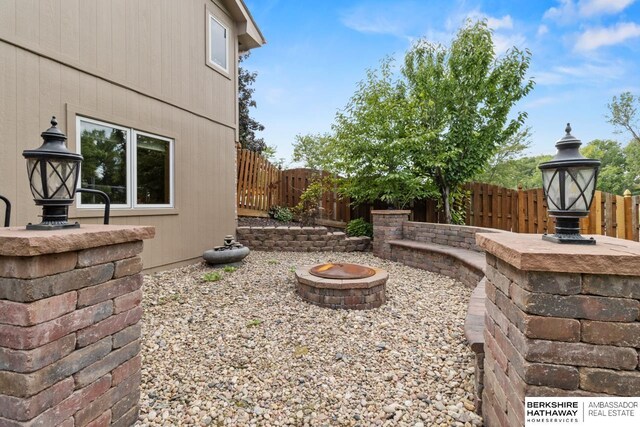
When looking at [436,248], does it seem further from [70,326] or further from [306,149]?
[306,149]

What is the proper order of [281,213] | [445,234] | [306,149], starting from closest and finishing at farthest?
[445,234]
[281,213]
[306,149]

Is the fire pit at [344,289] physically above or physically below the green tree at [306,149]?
below

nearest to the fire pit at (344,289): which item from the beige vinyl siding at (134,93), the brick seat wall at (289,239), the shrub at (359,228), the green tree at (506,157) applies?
the beige vinyl siding at (134,93)

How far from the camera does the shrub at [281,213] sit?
29.3ft

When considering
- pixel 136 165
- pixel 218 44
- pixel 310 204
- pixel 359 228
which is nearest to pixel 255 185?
pixel 310 204

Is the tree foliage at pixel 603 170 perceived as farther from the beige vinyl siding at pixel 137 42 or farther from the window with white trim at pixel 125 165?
the window with white trim at pixel 125 165

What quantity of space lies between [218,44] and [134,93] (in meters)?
2.63

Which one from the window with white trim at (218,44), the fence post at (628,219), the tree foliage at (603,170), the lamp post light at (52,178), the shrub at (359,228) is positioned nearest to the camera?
the lamp post light at (52,178)

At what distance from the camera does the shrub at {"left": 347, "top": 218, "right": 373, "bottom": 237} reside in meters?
7.91

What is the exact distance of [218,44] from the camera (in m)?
6.57

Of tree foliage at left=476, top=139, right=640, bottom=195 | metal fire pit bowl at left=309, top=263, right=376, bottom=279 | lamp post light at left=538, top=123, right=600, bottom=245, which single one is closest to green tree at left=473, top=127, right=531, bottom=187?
tree foliage at left=476, top=139, right=640, bottom=195

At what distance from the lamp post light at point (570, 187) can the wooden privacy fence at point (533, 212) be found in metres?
2.81

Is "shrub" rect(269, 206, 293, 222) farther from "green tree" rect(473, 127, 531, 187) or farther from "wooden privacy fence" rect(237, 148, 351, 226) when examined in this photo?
"green tree" rect(473, 127, 531, 187)

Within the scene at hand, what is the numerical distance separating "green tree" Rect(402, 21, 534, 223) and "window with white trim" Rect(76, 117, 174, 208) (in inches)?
198
